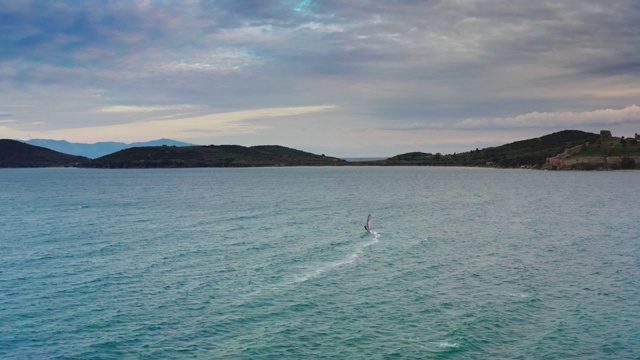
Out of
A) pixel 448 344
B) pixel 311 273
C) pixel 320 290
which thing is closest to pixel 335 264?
pixel 311 273

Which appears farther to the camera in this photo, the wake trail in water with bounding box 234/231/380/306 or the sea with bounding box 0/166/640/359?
the wake trail in water with bounding box 234/231/380/306

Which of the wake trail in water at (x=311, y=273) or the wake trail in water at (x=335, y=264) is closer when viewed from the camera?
the wake trail in water at (x=311, y=273)

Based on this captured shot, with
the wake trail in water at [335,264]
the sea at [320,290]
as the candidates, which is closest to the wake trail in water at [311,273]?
the wake trail in water at [335,264]

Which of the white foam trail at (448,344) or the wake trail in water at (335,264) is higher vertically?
the wake trail in water at (335,264)

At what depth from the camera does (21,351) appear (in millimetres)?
35344

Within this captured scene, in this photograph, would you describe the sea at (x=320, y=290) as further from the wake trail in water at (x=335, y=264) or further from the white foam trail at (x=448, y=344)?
the wake trail in water at (x=335, y=264)

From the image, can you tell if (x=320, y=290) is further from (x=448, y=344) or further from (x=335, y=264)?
(x=448, y=344)

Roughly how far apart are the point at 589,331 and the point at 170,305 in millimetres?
33335

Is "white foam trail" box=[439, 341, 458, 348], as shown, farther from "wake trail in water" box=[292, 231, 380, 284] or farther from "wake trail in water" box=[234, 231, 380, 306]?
"wake trail in water" box=[292, 231, 380, 284]

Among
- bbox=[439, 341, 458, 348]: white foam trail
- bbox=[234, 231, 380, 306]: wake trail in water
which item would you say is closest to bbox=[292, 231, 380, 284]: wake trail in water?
bbox=[234, 231, 380, 306]: wake trail in water

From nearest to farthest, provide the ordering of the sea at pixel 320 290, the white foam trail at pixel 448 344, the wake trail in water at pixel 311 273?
1. the white foam trail at pixel 448 344
2. the sea at pixel 320 290
3. the wake trail in water at pixel 311 273

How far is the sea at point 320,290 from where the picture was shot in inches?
1439

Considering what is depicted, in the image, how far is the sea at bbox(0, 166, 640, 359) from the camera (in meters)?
36.6

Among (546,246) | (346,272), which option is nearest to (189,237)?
(346,272)
